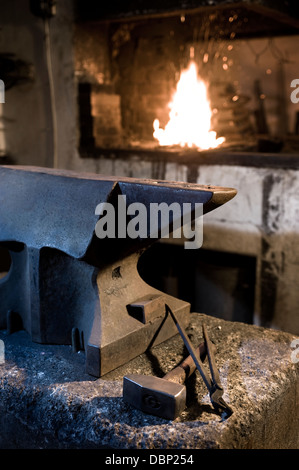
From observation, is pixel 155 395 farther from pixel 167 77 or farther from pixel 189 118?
pixel 167 77

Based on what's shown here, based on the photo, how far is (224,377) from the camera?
1602 millimetres

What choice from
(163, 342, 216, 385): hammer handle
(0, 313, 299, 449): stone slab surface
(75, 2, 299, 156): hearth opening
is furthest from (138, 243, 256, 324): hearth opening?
(163, 342, 216, 385): hammer handle

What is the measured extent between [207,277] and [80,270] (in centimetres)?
196

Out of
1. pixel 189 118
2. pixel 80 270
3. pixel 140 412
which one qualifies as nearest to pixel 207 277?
pixel 189 118

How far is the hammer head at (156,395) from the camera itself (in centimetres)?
136

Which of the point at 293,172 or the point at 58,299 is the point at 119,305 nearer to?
the point at 58,299

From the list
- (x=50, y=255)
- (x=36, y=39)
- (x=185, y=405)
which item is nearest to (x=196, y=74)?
(x=36, y=39)

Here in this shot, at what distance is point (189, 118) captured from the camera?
4484mm

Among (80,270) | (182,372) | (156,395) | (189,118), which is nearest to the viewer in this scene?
(156,395)

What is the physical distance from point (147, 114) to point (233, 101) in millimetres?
946

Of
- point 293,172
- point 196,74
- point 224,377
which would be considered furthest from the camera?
point 196,74

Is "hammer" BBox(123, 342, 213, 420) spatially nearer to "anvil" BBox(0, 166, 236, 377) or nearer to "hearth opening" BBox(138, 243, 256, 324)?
"anvil" BBox(0, 166, 236, 377)

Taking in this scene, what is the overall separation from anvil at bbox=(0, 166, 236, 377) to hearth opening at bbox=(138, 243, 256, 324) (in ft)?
5.27

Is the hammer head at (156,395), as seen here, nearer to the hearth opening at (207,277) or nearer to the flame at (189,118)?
the hearth opening at (207,277)
